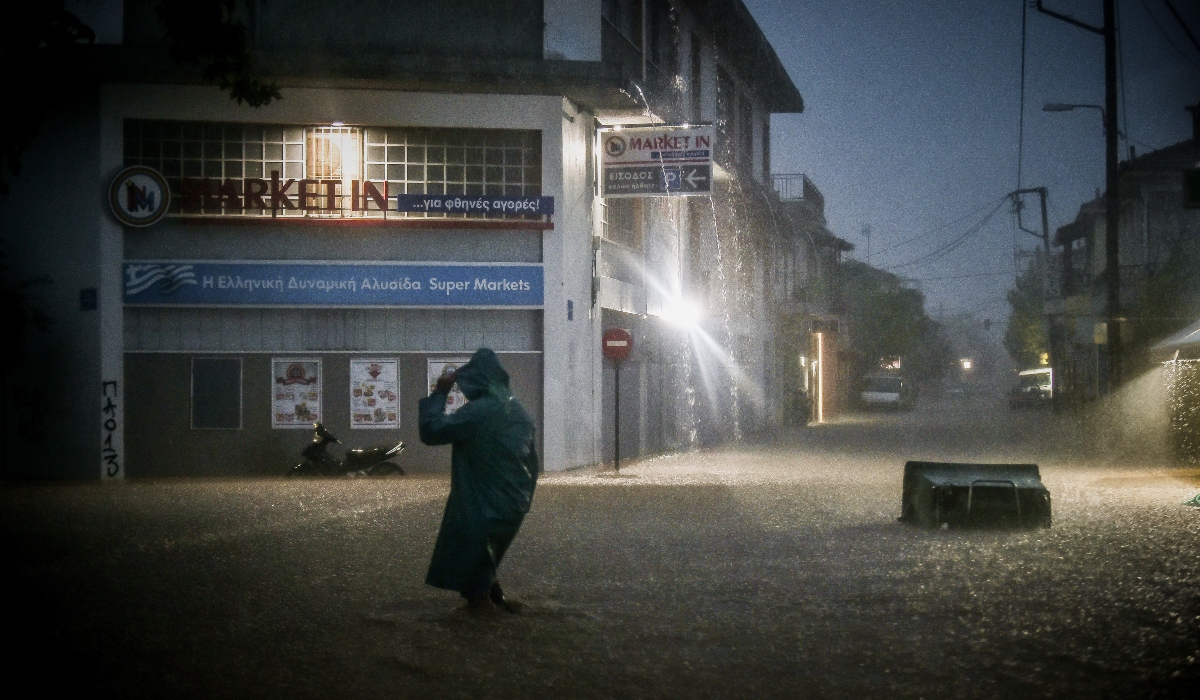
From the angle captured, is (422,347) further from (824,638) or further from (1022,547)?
(824,638)

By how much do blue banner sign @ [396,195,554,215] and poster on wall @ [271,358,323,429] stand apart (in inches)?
118

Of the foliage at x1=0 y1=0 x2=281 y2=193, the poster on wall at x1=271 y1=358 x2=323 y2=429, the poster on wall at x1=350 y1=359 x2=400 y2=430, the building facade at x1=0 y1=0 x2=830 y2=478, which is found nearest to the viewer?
the foliage at x1=0 y1=0 x2=281 y2=193

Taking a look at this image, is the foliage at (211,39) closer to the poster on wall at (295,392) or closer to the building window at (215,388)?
A: the poster on wall at (295,392)

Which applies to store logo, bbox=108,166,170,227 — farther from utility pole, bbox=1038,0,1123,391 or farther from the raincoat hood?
utility pole, bbox=1038,0,1123,391

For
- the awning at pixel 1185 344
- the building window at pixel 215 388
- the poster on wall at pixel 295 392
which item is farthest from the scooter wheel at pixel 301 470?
the awning at pixel 1185 344

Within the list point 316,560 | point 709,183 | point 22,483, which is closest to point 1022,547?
point 316,560

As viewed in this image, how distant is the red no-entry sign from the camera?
2134cm

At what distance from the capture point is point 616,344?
21344 mm

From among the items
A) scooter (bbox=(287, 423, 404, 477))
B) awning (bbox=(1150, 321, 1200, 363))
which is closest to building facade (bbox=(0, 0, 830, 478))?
scooter (bbox=(287, 423, 404, 477))

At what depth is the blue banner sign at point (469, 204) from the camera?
Result: 20.6 m

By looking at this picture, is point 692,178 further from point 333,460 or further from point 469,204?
point 333,460

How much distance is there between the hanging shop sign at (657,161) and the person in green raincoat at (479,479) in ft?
43.0

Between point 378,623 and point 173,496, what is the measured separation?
10.2 metres

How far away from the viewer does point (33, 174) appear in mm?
20469
